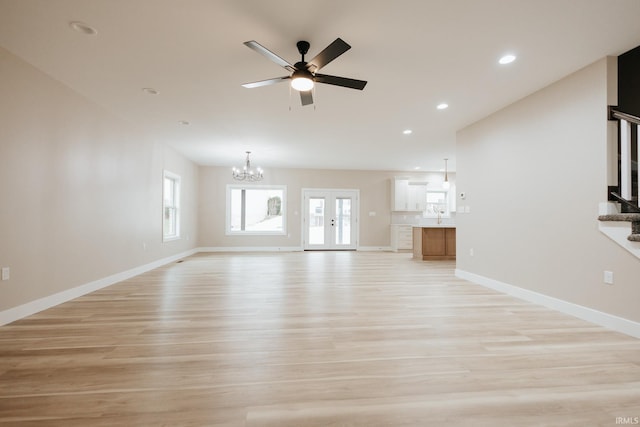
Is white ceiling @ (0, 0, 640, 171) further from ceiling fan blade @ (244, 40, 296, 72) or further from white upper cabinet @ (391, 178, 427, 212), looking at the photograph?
white upper cabinet @ (391, 178, 427, 212)

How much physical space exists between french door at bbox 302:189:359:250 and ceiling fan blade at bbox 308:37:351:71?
267 inches

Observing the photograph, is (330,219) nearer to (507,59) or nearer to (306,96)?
(306,96)

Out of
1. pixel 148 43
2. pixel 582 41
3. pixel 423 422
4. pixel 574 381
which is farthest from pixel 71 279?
pixel 582 41

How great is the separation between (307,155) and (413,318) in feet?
17.1

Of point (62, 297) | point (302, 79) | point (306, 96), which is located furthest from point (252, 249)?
point (302, 79)

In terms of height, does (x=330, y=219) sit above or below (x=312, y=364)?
above

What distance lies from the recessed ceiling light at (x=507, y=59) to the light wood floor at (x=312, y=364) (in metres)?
2.59

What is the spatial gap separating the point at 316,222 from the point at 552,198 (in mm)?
6701

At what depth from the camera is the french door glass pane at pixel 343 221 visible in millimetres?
9469

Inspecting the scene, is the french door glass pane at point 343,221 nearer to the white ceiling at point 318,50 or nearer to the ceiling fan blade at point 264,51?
the white ceiling at point 318,50

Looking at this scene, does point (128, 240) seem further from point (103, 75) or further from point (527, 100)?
point (527, 100)

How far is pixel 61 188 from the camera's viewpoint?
3.46 m

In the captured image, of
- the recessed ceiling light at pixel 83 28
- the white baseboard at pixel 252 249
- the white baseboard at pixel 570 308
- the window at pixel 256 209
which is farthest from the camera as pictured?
the window at pixel 256 209

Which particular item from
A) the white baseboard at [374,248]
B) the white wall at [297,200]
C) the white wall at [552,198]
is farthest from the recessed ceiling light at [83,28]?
the white baseboard at [374,248]
